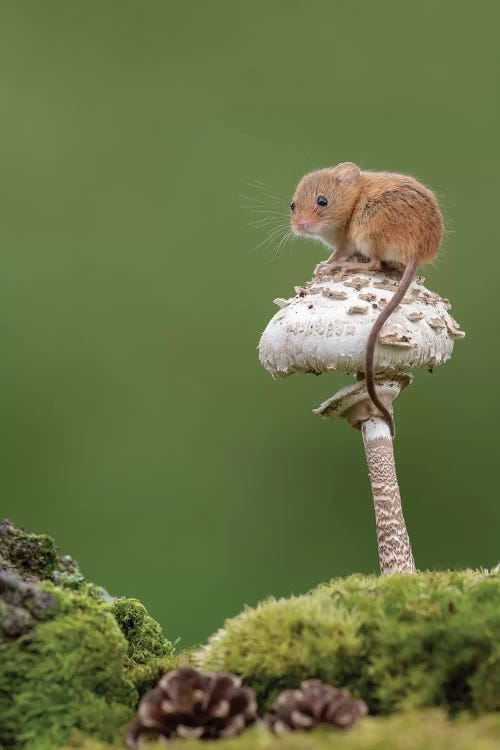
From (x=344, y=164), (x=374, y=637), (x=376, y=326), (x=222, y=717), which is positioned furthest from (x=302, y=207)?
(x=222, y=717)

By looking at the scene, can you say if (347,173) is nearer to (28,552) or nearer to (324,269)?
(324,269)

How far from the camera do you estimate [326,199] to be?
113 inches

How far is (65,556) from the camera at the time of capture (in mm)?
2619

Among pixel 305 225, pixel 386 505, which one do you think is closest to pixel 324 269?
pixel 305 225

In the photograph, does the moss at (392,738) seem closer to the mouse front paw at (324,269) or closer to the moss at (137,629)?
the moss at (137,629)

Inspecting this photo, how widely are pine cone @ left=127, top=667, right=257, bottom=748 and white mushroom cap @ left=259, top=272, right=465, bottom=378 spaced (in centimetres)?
120

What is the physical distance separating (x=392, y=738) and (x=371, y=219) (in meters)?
1.86

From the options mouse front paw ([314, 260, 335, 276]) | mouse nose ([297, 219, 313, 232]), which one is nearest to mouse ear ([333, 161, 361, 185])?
mouse nose ([297, 219, 313, 232])

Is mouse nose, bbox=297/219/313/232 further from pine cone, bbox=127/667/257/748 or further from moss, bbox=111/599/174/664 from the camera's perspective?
pine cone, bbox=127/667/257/748

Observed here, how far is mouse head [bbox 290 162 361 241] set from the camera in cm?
287

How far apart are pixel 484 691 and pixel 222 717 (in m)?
0.48

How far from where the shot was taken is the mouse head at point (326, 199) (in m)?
2.87

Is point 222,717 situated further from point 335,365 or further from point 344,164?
point 344,164

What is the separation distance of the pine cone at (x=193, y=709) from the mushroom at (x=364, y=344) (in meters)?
1.19
